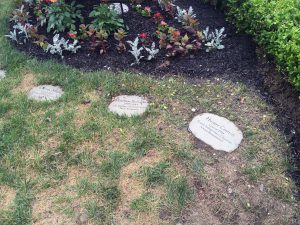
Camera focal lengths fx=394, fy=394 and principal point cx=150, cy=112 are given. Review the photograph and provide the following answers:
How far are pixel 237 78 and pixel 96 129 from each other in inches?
68.8

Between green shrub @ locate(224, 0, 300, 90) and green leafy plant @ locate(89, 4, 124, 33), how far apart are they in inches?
61.5

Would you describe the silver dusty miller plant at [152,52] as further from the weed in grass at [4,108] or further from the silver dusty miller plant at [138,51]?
the weed in grass at [4,108]

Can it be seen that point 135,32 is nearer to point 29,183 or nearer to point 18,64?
point 18,64

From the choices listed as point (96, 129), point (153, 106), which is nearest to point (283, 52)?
point (153, 106)

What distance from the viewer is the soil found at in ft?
13.6

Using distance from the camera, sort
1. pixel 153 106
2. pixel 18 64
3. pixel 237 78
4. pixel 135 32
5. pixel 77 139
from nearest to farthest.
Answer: pixel 77 139 < pixel 153 106 < pixel 237 78 < pixel 18 64 < pixel 135 32

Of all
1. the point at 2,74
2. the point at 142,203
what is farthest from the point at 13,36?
the point at 142,203

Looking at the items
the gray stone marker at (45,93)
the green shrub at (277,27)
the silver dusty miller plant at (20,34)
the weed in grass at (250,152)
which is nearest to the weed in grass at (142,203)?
the weed in grass at (250,152)

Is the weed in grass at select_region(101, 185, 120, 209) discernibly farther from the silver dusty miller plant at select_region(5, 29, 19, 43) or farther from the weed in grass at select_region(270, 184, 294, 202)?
the silver dusty miller plant at select_region(5, 29, 19, 43)

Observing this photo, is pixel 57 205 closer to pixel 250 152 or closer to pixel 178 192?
pixel 178 192

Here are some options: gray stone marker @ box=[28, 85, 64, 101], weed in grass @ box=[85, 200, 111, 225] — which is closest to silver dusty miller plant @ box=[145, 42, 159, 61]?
gray stone marker @ box=[28, 85, 64, 101]

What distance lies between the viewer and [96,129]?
3.95 m

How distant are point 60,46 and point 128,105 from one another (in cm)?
144

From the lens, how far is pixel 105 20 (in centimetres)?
511
